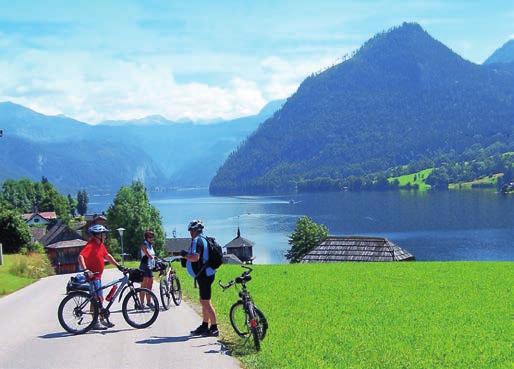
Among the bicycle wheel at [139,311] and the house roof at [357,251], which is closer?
the bicycle wheel at [139,311]

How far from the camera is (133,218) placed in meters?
77.2

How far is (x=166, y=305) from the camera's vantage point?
57.8 feet

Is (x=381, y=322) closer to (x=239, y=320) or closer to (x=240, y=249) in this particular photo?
(x=239, y=320)

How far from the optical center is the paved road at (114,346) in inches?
436

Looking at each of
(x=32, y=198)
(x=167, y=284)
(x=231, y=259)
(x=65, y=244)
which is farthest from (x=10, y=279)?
(x=32, y=198)

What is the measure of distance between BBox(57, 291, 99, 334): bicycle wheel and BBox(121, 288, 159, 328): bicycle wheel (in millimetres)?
728

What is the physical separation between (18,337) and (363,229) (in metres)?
138

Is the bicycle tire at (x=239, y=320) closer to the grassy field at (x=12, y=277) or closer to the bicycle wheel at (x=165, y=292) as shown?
the bicycle wheel at (x=165, y=292)

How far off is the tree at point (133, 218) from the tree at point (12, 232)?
839 inches

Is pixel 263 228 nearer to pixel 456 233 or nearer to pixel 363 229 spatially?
pixel 363 229

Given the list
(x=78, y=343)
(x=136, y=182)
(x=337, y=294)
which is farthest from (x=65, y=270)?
(x=78, y=343)

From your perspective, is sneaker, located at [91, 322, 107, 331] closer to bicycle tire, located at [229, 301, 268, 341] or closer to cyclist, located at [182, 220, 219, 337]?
cyclist, located at [182, 220, 219, 337]

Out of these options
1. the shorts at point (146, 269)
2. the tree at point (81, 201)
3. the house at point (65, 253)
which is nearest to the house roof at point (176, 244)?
the house at point (65, 253)

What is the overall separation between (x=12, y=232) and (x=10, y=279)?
23.3 m
